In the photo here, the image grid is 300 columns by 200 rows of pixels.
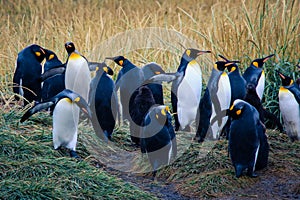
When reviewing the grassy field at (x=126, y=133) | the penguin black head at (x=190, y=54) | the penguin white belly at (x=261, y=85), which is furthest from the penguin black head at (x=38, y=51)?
the penguin white belly at (x=261, y=85)

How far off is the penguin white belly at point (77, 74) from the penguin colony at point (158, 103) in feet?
0.04

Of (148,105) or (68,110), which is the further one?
(148,105)

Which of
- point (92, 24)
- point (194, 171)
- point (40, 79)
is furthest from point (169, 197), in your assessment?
point (92, 24)

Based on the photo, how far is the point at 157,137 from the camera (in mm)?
5672

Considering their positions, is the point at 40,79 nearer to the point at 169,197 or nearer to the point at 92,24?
the point at 169,197

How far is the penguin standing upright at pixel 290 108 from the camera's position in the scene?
6.52 metres

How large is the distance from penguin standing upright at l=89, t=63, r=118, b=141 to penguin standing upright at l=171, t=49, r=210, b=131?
776 millimetres

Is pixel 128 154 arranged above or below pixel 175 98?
below

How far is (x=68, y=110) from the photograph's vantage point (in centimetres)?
580

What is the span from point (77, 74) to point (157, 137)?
1.77 metres

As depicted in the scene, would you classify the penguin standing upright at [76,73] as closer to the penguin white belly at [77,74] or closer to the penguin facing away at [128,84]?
the penguin white belly at [77,74]

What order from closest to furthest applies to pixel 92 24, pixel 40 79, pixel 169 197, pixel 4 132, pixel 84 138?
pixel 169 197 → pixel 4 132 → pixel 84 138 → pixel 40 79 → pixel 92 24

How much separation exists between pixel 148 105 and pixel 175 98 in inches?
34.9

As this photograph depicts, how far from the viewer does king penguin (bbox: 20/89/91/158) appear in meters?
5.67
